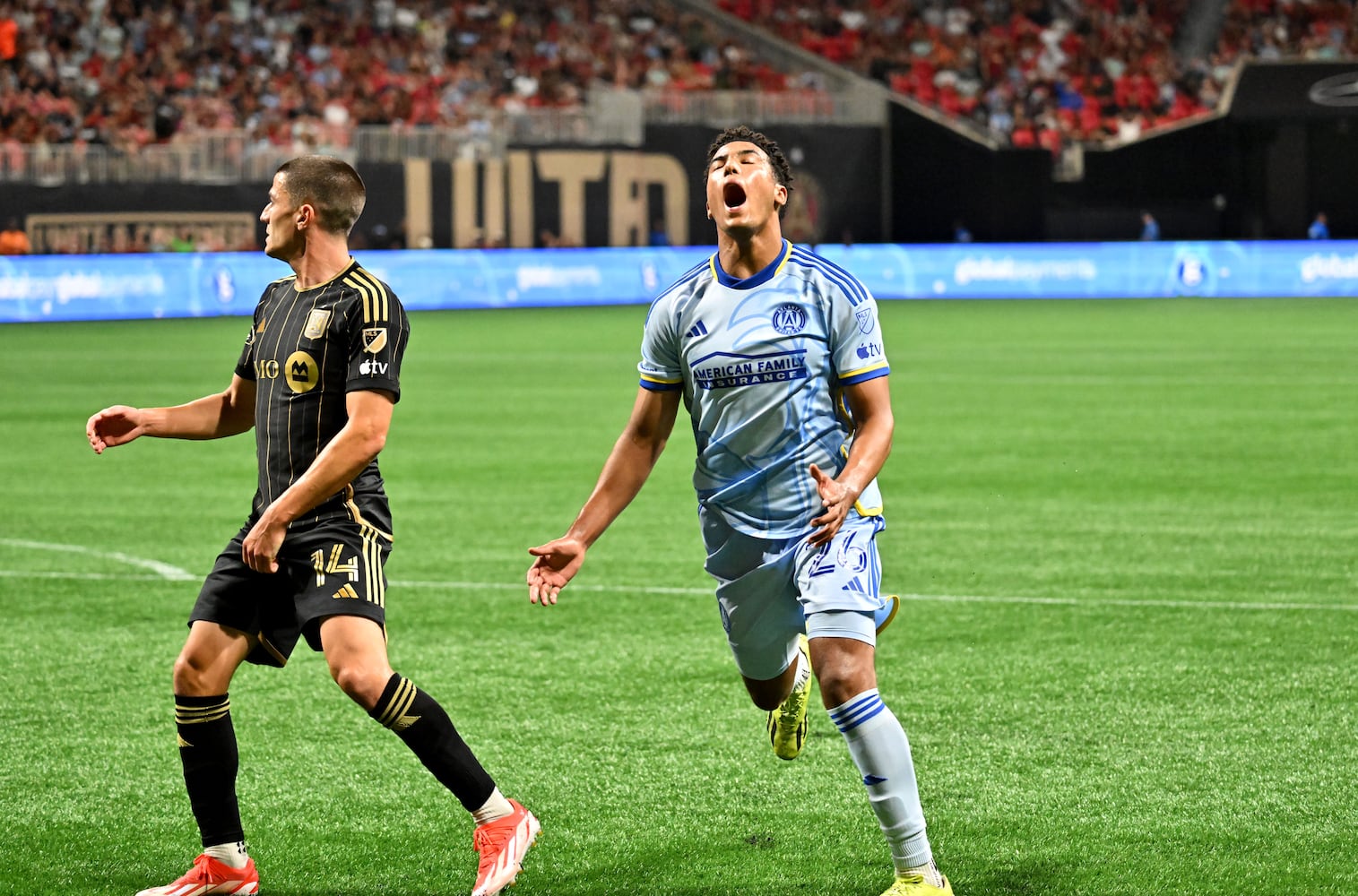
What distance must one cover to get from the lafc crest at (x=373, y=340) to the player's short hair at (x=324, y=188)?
0.28 m

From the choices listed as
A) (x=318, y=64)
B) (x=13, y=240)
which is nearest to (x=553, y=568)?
(x=13, y=240)

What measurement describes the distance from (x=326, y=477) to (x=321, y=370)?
318mm

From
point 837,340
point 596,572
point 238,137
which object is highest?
point 238,137

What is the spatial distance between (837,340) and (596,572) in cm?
541

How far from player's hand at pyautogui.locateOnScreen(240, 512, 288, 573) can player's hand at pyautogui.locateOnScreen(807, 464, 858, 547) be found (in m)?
1.31

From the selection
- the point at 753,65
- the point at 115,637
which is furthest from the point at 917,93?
the point at 115,637

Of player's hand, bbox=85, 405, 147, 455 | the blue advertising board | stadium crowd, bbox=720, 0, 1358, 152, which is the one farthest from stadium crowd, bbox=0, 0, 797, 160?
player's hand, bbox=85, 405, 147, 455

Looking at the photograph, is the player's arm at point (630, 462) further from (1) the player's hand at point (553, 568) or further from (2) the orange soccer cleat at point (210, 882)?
(2) the orange soccer cleat at point (210, 882)

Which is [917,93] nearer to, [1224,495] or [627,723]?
[1224,495]

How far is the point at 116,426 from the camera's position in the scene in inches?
202

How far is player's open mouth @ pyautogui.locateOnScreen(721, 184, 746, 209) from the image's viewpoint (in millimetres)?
4758

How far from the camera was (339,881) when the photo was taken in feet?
16.6

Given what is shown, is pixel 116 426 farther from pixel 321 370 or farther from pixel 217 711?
pixel 217 711

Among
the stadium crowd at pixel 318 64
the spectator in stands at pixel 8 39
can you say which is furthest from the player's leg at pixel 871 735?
the spectator in stands at pixel 8 39
